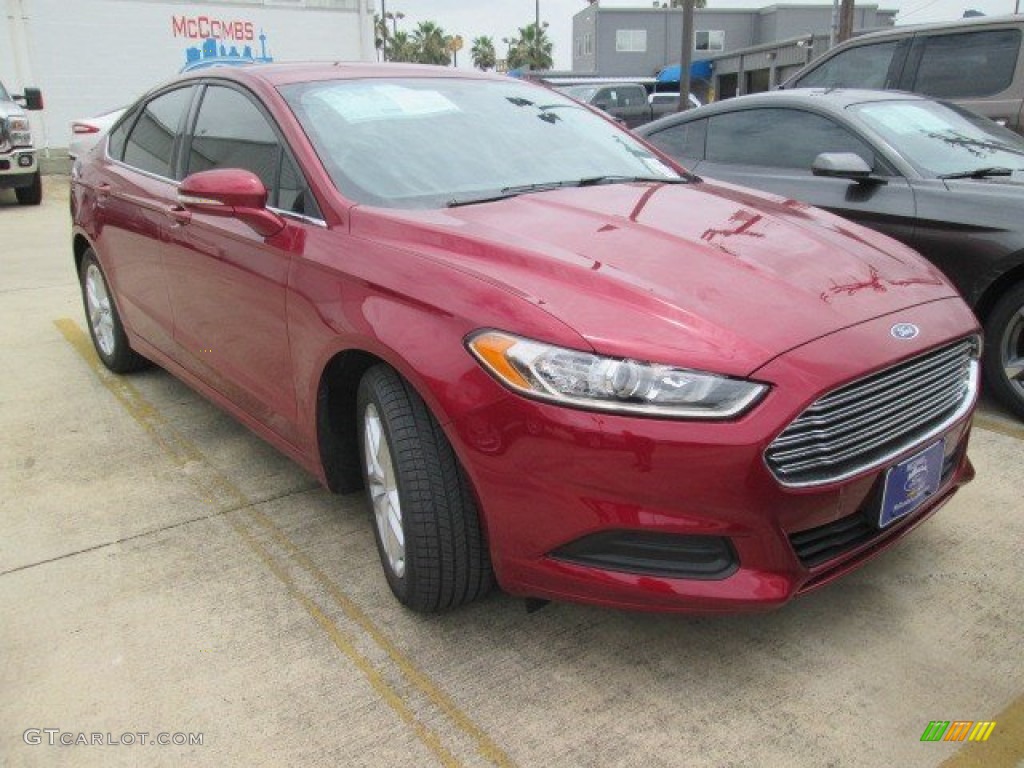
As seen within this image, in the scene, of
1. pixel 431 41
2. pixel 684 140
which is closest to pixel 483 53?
pixel 431 41

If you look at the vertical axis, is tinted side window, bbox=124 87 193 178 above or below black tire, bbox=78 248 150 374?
above

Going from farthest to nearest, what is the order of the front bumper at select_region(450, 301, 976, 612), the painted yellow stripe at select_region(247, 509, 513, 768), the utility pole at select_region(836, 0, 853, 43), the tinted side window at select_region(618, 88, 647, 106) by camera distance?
the tinted side window at select_region(618, 88, 647, 106)
the utility pole at select_region(836, 0, 853, 43)
the painted yellow stripe at select_region(247, 509, 513, 768)
the front bumper at select_region(450, 301, 976, 612)

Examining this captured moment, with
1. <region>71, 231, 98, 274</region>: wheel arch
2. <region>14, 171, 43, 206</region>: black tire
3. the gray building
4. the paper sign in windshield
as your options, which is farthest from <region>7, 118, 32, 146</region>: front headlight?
the gray building

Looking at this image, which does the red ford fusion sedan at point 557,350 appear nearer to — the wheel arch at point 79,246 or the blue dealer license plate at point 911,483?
the blue dealer license plate at point 911,483

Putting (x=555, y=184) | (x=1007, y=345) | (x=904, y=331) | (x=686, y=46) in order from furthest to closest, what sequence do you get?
(x=686, y=46) → (x=1007, y=345) → (x=555, y=184) → (x=904, y=331)

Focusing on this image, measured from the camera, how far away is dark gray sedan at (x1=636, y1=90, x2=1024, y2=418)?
384cm

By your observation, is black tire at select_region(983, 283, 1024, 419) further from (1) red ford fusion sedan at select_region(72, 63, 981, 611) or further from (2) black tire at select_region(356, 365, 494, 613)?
(2) black tire at select_region(356, 365, 494, 613)

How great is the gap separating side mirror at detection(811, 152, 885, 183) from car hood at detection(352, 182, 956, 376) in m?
1.37

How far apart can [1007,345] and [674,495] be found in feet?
8.83

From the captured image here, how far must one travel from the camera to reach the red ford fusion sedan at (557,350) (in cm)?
194

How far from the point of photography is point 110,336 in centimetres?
475

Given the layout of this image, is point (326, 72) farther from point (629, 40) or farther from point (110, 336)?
point (629, 40)

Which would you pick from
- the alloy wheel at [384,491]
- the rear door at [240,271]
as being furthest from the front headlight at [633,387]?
the rear door at [240,271]

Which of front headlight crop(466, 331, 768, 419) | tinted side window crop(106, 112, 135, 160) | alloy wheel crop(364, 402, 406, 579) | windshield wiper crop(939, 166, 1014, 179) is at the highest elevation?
tinted side window crop(106, 112, 135, 160)
